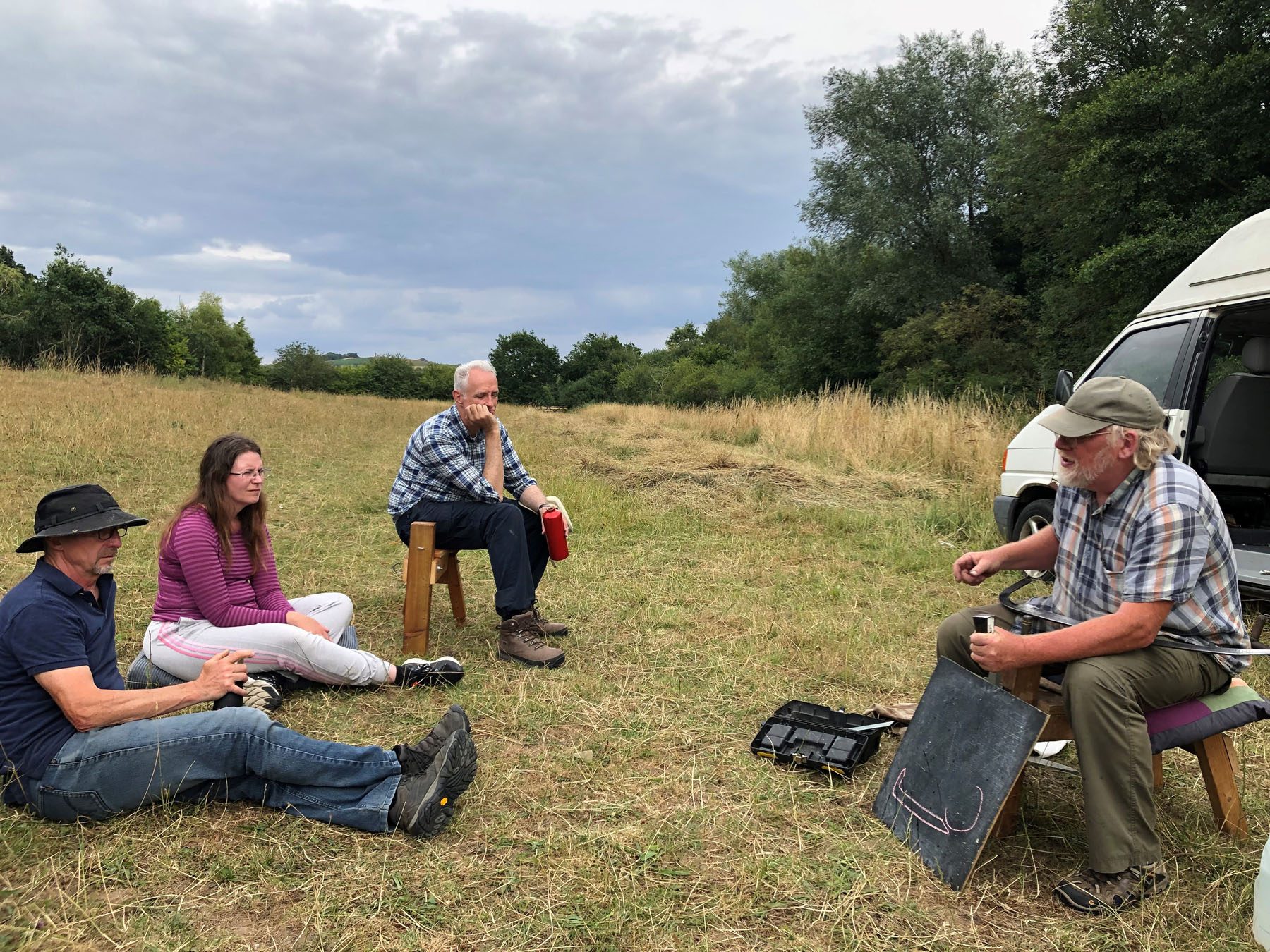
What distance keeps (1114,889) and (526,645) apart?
2653 millimetres

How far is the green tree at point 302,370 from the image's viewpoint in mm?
67438

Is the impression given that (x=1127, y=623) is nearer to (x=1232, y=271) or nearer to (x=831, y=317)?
(x=1232, y=271)

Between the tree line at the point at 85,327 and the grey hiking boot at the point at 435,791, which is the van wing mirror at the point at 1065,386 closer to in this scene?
the grey hiking boot at the point at 435,791

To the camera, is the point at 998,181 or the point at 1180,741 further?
the point at 998,181

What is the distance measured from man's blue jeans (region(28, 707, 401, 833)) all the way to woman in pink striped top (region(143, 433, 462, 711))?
27.9 inches

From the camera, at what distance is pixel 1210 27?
45.8 ft

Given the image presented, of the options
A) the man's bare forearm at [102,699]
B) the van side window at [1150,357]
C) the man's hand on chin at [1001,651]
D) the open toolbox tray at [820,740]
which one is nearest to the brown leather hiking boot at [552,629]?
the open toolbox tray at [820,740]

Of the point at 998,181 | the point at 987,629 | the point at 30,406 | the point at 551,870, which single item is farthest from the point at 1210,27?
the point at 30,406

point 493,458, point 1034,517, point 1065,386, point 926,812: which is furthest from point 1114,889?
point 1034,517

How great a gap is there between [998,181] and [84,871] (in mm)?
23226

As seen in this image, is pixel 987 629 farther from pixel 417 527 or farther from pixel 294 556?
pixel 294 556

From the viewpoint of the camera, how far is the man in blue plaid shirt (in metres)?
4.09

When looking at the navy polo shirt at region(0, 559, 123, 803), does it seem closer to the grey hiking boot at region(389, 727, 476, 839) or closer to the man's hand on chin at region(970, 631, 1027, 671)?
the grey hiking boot at region(389, 727, 476, 839)

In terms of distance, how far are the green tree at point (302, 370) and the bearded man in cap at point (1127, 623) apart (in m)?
70.4
